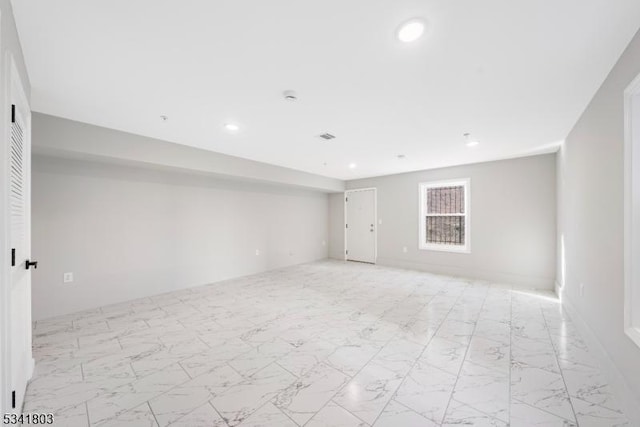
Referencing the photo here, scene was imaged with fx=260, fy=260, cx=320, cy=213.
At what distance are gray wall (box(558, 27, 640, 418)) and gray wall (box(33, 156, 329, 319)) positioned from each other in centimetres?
518

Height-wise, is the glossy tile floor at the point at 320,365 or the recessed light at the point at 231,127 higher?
the recessed light at the point at 231,127

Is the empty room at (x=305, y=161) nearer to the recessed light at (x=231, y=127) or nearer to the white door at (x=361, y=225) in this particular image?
the recessed light at (x=231, y=127)

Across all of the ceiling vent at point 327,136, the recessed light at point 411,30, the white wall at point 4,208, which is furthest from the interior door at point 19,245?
the ceiling vent at point 327,136

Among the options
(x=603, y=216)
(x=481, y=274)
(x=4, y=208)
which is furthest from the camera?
(x=481, y=274)

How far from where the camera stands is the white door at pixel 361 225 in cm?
697

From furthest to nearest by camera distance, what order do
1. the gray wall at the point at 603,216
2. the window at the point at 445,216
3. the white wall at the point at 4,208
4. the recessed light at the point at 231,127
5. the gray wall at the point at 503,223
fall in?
the window at the point at 445,216 < the gray wall at the point at 503,223 < the recessed light at the point at 231,127 < the gray wall at the point at 603,216 < the white wall at the point at 4,208

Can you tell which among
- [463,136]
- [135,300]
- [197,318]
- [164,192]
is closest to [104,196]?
[164,192]

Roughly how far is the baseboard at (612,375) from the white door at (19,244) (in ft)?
11.8

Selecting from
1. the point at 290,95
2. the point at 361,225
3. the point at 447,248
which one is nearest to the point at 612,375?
the point at 290,95

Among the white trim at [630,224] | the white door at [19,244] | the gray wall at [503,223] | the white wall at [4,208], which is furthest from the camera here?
the gray wall at [503,223]

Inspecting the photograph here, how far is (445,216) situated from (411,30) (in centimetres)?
497

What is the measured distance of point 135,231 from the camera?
4.04 m

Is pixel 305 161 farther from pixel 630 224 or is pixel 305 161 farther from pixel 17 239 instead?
pixel 630 224

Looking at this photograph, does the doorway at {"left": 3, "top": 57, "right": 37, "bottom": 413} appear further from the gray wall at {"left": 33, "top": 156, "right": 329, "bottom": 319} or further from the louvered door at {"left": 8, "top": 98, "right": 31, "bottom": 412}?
the gray wall at {"left": 33, "top": 156, "right": 329, "bottom": 319}
